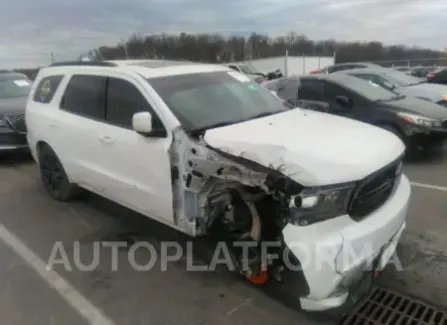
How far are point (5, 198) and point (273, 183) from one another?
477 cm

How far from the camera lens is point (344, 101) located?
23.9 ft

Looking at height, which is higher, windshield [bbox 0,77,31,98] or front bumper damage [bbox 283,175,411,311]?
windshield [bbox 0,77,31,98]

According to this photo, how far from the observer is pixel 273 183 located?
2.83 metres

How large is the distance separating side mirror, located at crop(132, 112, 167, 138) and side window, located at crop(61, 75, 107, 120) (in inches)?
38.8

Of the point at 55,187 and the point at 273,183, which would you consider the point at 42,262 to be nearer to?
the point at 55,187

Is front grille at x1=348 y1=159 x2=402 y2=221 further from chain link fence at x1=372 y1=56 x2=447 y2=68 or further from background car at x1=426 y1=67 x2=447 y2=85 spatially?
chain link fence at x1=372 y1=56 x2=447 y2=68

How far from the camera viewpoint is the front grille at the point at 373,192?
2.85m

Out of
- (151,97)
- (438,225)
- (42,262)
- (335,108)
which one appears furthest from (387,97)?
(42,262)

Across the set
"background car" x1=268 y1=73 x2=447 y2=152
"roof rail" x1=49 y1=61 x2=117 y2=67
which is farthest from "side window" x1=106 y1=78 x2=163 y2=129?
"background car" x1=268 y1=73 x2=447 y2=152

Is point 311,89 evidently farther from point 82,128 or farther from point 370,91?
point 82,128

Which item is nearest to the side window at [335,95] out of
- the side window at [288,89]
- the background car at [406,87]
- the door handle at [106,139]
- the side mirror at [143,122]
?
the side window at [288,89]

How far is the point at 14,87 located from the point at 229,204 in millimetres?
7639

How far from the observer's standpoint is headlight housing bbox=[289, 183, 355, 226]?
271 cm

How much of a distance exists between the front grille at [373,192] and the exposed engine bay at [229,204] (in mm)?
486
